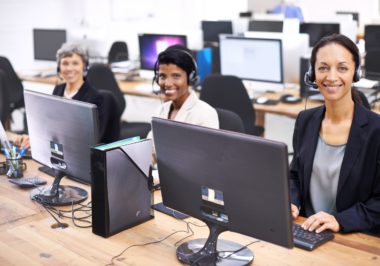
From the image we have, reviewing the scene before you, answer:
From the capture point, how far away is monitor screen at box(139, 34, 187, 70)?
523 centimetres

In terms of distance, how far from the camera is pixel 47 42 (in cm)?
620

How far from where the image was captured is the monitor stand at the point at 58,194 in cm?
229

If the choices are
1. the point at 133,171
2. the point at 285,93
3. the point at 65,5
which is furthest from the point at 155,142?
the point at 65,5

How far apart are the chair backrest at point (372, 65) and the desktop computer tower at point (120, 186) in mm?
2669

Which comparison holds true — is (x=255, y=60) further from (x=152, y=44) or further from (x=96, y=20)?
(x=96, y=20)

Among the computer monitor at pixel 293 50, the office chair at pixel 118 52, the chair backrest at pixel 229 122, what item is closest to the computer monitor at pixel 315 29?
the computer monitor at pixel 293 50

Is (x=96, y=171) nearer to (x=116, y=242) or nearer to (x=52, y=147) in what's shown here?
(x=116, y=242)

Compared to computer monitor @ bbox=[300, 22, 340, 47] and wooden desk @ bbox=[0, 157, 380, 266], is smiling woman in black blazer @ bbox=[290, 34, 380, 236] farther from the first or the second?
computer monitor @ bbox=[300, 22, 340, 47]

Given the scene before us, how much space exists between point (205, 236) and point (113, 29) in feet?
21.6

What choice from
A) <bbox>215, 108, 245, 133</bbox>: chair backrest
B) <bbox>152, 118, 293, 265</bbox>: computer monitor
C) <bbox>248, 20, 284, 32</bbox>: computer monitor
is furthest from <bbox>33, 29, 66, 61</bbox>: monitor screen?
<bbox>152, 118, 293, 265</bbox>: computer monitor

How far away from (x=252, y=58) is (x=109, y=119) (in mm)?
1748

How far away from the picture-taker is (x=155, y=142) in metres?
1.85

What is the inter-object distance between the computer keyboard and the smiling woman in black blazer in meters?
1.11

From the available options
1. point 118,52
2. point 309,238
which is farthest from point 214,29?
point 309,238
